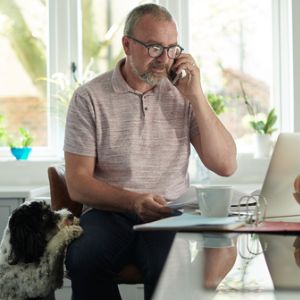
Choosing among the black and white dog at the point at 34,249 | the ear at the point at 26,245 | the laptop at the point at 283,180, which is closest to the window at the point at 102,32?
the black and white dog at the point at 34,249

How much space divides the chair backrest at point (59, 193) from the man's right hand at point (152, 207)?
19.4 inches

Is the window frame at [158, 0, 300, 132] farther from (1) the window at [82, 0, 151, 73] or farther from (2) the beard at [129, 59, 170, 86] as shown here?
(2) the beard at [129, 59, 170, 86]

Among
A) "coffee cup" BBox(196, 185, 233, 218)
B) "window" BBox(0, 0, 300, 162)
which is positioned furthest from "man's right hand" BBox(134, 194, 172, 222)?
"window" BBox(0, 0, 300, 162)

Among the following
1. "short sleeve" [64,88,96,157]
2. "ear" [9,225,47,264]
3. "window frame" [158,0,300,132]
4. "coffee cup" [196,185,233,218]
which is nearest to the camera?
"coffee cup" [196,185,233,218]

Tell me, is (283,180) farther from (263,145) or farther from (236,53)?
(236,53)

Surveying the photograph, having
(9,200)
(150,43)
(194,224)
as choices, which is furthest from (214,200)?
(9,200)

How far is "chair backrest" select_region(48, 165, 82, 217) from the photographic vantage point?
2.44 meters

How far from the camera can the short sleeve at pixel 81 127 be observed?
2.25 meters

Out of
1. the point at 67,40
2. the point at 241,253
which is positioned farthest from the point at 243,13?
the point at 241,253

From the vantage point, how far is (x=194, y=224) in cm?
146

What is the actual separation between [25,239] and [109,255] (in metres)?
0.28

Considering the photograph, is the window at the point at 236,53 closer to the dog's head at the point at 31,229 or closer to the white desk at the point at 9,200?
the white desk at the point at 9,200

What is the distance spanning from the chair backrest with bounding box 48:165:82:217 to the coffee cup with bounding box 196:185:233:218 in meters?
0.94

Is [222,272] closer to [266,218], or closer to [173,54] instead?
[266,218]
